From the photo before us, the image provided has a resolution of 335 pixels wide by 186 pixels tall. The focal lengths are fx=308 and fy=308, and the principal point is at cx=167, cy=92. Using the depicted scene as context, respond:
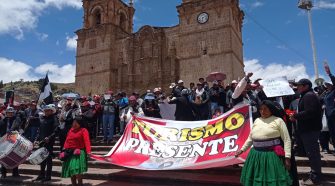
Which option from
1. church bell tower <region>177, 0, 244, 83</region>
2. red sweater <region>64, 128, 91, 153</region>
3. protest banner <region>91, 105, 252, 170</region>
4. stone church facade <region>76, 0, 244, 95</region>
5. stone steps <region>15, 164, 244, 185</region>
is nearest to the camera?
protest banner <region>91, 105, 252, 170</region>

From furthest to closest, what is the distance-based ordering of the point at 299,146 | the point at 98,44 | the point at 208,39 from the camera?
the point at 98,44 → the point at 208,39 → the point at 299,146

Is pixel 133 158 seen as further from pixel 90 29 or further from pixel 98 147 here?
pixel 90 29

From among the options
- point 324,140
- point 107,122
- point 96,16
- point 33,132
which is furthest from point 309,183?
point 96,16

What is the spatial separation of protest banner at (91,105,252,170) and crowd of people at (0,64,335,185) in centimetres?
53

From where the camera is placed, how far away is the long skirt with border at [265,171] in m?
4.02

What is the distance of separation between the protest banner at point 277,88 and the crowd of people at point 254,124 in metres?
0.30

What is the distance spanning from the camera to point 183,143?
6.26m

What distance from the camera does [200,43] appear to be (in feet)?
95.7

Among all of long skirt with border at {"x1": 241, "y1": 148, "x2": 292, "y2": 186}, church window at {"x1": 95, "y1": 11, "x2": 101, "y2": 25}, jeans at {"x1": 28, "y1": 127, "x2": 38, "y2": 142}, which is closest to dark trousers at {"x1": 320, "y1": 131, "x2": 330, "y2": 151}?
long skirt with border at {"x1": 241, "y1": 148, "x2": 292, "y2": 186}

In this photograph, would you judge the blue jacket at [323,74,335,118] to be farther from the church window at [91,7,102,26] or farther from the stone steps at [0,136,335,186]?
the church window at [91,7,102,26]

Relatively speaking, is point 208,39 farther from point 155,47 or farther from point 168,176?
point 168,176

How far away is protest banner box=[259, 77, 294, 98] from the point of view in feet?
20.4

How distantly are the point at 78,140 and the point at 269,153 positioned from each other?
12.3ft

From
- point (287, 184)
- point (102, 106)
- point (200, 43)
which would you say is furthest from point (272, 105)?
point (200, 43)
